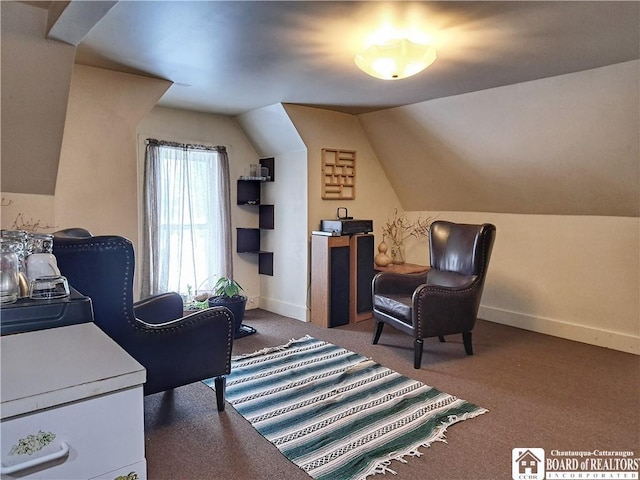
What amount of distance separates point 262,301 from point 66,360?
13.6 ft

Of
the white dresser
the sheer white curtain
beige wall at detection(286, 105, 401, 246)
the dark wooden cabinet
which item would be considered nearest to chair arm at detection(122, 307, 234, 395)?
the white dresser

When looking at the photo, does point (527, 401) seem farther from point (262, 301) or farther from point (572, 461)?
point (262, 301)

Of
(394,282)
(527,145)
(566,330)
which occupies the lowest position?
(566,330)

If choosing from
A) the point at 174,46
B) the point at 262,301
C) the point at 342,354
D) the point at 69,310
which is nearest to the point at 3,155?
the point at 174,46

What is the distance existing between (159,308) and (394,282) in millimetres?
1998

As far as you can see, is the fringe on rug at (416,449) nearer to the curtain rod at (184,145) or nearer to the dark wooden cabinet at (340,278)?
the dark wooden cabinet at (340,278)

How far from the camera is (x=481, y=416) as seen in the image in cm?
252

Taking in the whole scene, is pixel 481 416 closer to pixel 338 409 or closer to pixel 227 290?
pixel 338 409

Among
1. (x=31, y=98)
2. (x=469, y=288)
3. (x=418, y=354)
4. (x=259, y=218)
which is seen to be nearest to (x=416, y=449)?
(x=418, y=354)

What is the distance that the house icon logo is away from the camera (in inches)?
78.7

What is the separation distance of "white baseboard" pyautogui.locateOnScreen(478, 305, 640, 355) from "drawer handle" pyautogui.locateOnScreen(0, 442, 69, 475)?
423 centimetres

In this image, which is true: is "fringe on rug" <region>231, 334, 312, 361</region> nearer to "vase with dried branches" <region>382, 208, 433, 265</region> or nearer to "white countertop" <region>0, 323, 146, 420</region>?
"vase with dried branches" <region>382, 208, 433, 265</region>

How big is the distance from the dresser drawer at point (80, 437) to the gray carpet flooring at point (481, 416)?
1193 mm

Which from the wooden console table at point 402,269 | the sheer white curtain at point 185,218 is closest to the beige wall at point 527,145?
the wooden console table at point 402,269
